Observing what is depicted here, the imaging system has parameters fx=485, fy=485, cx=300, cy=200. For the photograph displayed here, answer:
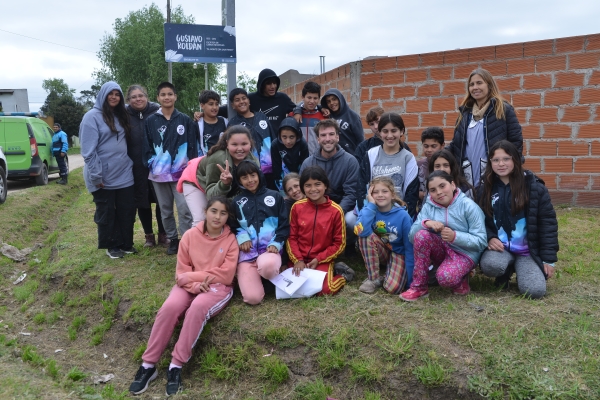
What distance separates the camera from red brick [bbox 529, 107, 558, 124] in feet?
21.5

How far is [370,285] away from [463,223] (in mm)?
973

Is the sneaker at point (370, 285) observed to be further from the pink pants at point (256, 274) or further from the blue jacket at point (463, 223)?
the pink pants at point (256, 274)

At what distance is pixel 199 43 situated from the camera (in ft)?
19.1

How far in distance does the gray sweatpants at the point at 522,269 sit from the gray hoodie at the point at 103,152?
13.0ft

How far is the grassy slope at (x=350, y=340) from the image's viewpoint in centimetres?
319

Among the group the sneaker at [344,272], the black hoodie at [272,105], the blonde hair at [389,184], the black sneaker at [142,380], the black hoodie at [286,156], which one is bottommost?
the black sneaker at [142,380]

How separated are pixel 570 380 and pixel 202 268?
2796 mm

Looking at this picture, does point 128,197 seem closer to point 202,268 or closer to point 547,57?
point 202,268

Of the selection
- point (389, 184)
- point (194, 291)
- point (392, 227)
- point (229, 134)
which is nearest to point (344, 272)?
point (392, 227)

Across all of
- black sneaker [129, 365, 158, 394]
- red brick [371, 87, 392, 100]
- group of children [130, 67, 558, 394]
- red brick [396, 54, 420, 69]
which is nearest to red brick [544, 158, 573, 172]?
red brick [396, 54, 420, 69]

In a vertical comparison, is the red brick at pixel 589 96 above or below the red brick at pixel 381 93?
below

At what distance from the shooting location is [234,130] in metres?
4.61

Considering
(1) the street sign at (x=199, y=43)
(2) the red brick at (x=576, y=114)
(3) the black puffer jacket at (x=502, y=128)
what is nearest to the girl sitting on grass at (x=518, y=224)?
(3) the black puffer jacket at (x=502, y=128)

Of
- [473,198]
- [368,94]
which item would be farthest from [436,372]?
Result: [368,94]
